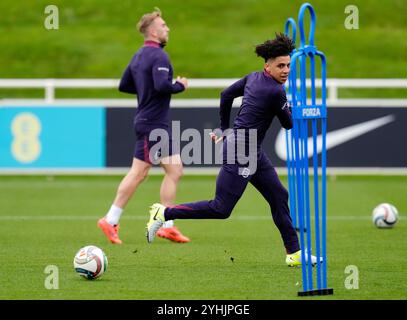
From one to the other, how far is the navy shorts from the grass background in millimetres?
13899

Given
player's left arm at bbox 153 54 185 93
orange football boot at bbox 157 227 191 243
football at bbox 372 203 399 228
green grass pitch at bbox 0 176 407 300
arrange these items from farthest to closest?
football at bbox 372 203 399 228
orange football boot at bbox 157 227 191 243
player's left arm at bbox 153 54 185 93
green grass pitch at bbox 0 176 407 300

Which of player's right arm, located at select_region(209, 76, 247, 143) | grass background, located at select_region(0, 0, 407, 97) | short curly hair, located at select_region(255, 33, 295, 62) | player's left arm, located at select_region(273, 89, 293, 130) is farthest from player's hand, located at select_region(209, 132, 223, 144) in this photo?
grass background, located at select_region(0, 0, 407, 97)

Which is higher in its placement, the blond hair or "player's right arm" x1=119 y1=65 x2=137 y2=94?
the blond hair

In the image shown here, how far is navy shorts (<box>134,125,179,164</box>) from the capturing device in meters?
11.1

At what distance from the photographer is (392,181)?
19016 millimetres

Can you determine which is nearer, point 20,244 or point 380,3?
point 20,244

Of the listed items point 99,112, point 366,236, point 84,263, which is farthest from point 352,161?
point 84,263

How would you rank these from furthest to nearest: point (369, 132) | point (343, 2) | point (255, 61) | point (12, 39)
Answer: point (343, 2)
point (12, 39)
point (255, 61)
point (369, 132)

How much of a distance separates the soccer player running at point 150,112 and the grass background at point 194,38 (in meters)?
13.8

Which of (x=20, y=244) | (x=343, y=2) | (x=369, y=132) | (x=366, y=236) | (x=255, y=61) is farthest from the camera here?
(x=343, y=2)

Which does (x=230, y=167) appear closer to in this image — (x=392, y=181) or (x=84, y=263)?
(x=84, y=263)

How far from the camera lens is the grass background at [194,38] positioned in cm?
2631

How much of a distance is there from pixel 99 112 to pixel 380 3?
1455cm

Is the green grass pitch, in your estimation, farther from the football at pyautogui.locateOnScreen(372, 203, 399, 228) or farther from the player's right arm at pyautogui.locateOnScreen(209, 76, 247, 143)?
the player's right arm at pyautogui.locateOnScreen(209, 76, 247, 143)
